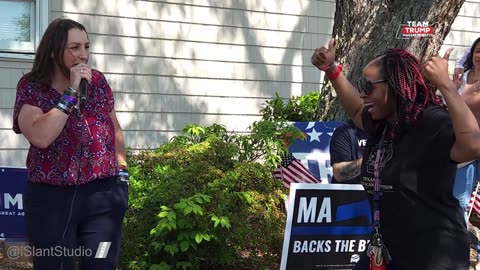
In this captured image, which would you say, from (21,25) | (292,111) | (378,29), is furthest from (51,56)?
(21,25)

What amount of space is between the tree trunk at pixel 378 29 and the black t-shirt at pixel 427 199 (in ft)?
13.7

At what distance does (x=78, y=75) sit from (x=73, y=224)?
74 cm

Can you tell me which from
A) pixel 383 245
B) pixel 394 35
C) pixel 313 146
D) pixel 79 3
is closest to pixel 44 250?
pixel 383 245

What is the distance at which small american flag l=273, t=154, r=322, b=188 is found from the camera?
6.20 m

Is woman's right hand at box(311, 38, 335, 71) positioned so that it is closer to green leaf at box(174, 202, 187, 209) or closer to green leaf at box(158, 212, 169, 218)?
green leaf at box(174, 202, 187, 209)

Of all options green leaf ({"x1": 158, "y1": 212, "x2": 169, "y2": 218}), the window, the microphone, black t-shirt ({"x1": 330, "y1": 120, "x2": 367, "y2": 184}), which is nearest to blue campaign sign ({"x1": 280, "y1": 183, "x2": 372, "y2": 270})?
black t-shirt ({"x1": 330, "y1": 120, "x2": 367, "y2": 184})

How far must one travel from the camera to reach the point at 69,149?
3.54 meters

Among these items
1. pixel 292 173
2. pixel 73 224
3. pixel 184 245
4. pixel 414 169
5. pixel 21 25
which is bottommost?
pixel 184 245

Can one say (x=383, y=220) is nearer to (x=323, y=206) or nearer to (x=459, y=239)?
(x=459, y=239)

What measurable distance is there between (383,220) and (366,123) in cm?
46

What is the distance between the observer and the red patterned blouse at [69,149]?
3500mm

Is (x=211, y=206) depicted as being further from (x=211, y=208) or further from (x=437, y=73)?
(x=437, y=73)

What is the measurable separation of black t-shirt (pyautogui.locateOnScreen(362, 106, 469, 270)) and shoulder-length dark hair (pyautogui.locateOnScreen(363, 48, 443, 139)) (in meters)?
0.04

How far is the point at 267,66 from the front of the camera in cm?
991
